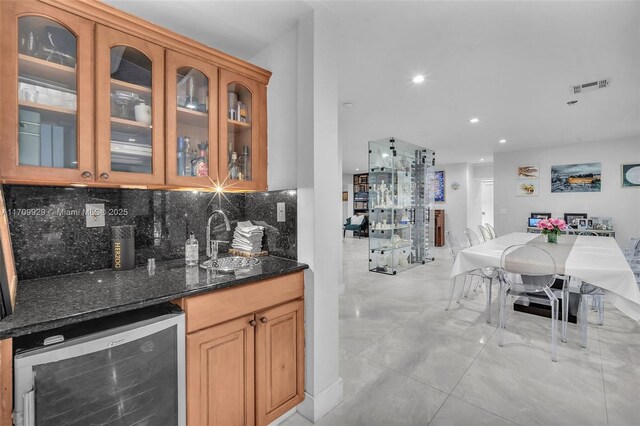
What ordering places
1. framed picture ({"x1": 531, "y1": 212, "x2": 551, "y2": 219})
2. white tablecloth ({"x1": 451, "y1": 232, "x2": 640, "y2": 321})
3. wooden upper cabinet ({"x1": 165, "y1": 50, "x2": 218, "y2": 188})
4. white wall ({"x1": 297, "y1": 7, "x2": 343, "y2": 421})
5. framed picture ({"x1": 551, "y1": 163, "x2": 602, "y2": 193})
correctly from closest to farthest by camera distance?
1. wooden upper cabinet ({"x1": 165, "y1": 50, "x2": 218, "y2": 188})
2. white wall ({"x1": 297, "y1": 7, "x2": 343, "y2": 421})
3. white tablecloth ({"x1": 451, "y1": 232, "x2": 640, "y2": 321})
4. framed picture ({"x1": 551, "y1": 163, "x2": 602, "y2": 193})
5. framed picture ({"x1": 531, "y1": 212, "x2": 551, "y2": 219})

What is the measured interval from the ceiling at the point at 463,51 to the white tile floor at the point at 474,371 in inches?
98.9

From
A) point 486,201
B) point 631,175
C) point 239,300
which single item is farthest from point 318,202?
point 486,201

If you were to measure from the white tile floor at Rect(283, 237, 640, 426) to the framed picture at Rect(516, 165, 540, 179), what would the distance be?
3.98 m

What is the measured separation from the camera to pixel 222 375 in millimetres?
1342

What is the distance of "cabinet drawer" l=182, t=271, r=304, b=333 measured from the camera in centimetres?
126

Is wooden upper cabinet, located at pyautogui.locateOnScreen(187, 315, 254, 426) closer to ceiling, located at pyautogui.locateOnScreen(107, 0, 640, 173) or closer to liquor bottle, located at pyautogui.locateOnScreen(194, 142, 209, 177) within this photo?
liquor bottle, located at pyautogui.locateOnScreen(194, 142, 209, 177)

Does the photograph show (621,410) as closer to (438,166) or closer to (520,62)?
(520,62)

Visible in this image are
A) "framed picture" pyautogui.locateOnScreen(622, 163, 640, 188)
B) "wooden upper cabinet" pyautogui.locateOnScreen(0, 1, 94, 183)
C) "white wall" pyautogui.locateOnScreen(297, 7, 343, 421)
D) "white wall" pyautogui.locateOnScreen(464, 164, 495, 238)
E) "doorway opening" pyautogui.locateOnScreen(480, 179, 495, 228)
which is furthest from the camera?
"doorway opening" pyautogui.locateOnScreen(480, 179, 495, 228)

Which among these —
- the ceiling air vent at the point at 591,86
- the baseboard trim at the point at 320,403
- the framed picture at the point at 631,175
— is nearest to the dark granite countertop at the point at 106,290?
the baseboard trim at the point at 320,403

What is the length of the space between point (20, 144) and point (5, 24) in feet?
1.57

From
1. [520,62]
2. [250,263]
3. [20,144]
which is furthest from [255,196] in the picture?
[520,62]

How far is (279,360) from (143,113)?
1540mm

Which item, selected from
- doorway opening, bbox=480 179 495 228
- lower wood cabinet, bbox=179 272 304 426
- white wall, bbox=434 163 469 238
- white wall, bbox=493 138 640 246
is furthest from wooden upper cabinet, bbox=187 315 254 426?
doorway opening, bbox=480 179 495 228

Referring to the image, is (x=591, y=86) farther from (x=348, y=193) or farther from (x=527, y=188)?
(x=348, y=193)
